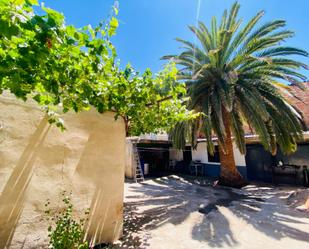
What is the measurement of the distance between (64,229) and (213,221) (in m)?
4.26

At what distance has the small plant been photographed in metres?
3.22

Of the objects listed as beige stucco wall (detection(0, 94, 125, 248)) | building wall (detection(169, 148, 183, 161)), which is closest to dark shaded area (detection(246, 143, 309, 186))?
building wall (detection(169, 148, 183, 161))

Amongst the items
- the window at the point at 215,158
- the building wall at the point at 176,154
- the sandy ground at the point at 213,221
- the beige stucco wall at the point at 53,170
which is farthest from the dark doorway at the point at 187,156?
the beige stucco wall at the point at 53,170

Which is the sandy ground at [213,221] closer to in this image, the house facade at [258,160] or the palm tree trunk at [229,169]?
the palm tree trunk at [229,169]

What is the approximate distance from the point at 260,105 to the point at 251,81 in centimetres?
163

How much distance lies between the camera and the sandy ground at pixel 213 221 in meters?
4.47

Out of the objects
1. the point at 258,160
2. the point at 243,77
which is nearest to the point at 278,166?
the point at 258,160

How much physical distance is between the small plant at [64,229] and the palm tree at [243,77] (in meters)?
6.49

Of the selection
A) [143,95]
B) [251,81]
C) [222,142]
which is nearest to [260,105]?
[251,81]

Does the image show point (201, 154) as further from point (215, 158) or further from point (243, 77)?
point (243, 77)

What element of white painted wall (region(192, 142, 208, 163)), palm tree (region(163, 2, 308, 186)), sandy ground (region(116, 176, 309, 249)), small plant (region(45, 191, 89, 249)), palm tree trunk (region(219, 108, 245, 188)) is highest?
palm tree (region(163, 2, 308, 186))

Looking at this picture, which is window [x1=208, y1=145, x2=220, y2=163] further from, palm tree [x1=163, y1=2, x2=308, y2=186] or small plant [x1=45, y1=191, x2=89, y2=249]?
small plant [x1=45, y1=191, x2=89, y2=249]

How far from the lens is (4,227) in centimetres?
296

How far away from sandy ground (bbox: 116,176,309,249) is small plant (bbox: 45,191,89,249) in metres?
1.19
